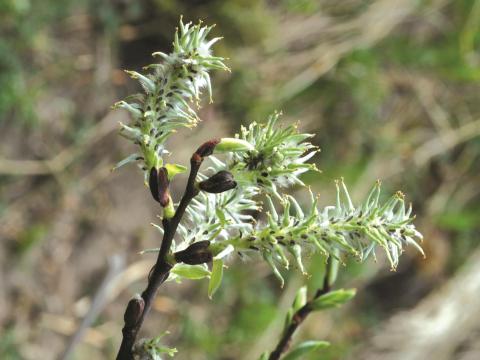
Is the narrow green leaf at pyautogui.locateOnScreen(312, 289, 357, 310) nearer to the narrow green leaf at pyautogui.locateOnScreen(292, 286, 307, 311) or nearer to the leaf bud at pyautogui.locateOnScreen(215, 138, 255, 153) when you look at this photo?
the narrow green leaf at pyautogui.locateOnScreen(292, 286, 307, 311)

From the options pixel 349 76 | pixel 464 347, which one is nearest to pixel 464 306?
pixel 464 347

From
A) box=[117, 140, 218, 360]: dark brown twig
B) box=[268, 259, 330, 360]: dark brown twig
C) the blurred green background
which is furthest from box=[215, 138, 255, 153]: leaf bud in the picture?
the blurred green background

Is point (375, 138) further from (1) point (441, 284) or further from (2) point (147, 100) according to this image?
(2) point (147, 100)

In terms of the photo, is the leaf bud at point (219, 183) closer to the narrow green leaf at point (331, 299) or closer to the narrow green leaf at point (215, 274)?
the narrow green leaf at point (215, 274)

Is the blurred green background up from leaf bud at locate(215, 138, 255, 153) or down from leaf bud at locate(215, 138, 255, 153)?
up

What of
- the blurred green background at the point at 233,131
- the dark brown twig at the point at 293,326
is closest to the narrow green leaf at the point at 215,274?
the dark brown twig at the point at 293,326

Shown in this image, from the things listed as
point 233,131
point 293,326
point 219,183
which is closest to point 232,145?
point 219,183
